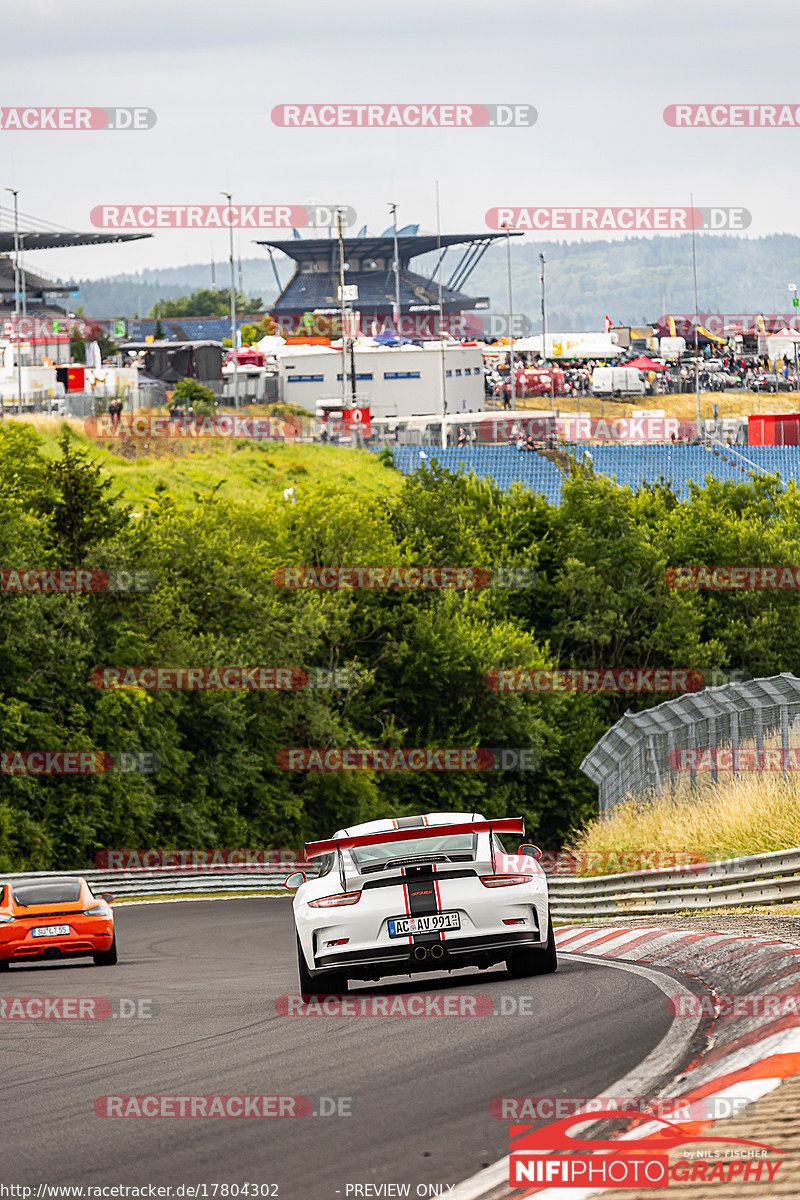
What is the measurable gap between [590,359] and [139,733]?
4138 inches

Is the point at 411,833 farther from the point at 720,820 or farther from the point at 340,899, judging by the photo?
the point at 720,820

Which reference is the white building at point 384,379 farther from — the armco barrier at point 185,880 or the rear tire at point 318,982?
the rear tire at point 318,982

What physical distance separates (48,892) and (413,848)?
23.9 ft

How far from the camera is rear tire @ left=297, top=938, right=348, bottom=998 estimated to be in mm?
10539

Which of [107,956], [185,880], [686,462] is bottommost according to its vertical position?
[185,880]

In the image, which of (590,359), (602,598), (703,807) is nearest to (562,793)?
(602,598)

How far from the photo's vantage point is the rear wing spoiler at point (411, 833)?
11156 mm

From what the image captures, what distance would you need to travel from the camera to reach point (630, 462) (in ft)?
273

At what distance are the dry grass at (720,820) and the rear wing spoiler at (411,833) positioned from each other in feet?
17.8

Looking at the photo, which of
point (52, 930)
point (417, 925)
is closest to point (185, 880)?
point (52, 930)

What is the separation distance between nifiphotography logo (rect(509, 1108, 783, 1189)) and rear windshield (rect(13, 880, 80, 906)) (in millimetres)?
11858

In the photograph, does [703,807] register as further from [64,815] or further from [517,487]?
[517,487]

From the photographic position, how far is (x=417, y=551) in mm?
59969

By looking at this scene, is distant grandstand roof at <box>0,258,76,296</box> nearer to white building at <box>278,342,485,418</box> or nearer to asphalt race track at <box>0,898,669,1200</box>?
white building at <box>278,342,485,418</box>
